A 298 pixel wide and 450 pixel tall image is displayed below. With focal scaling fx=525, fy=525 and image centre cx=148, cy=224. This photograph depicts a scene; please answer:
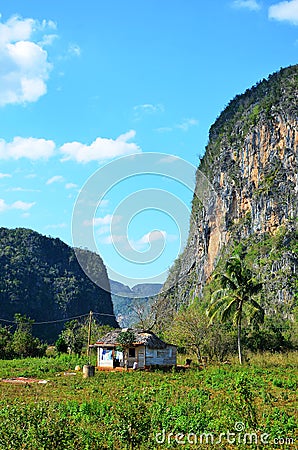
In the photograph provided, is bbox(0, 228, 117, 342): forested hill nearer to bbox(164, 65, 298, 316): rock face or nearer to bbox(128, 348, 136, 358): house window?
bbox(164, 65, 298, 316): rock face

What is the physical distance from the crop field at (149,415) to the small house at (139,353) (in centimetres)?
566

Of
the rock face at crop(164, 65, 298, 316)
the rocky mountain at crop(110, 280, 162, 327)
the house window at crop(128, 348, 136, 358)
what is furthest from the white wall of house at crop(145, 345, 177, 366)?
the rock face at crop(164, 65, 298, 316)

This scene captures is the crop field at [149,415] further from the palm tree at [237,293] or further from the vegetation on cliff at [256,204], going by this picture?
the vegetation on cliff at [256,204]

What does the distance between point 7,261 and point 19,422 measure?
80.8 meters

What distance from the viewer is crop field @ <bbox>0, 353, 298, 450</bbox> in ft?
23.1

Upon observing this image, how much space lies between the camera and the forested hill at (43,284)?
75.2 meters

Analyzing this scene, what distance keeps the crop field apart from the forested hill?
52.3 meters

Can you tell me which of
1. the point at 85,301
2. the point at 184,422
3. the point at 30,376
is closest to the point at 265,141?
the point at 85,301

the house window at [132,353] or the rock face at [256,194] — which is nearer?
the house window at [132,353]

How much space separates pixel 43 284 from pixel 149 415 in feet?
267

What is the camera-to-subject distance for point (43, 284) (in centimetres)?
8700

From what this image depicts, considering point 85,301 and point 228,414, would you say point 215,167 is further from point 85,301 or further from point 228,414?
point 228,414

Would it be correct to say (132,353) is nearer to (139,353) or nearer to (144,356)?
(139,353)

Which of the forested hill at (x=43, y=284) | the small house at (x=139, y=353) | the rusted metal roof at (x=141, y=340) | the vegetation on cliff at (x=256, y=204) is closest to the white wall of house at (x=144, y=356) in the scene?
the small house at (x=139, y=353)
